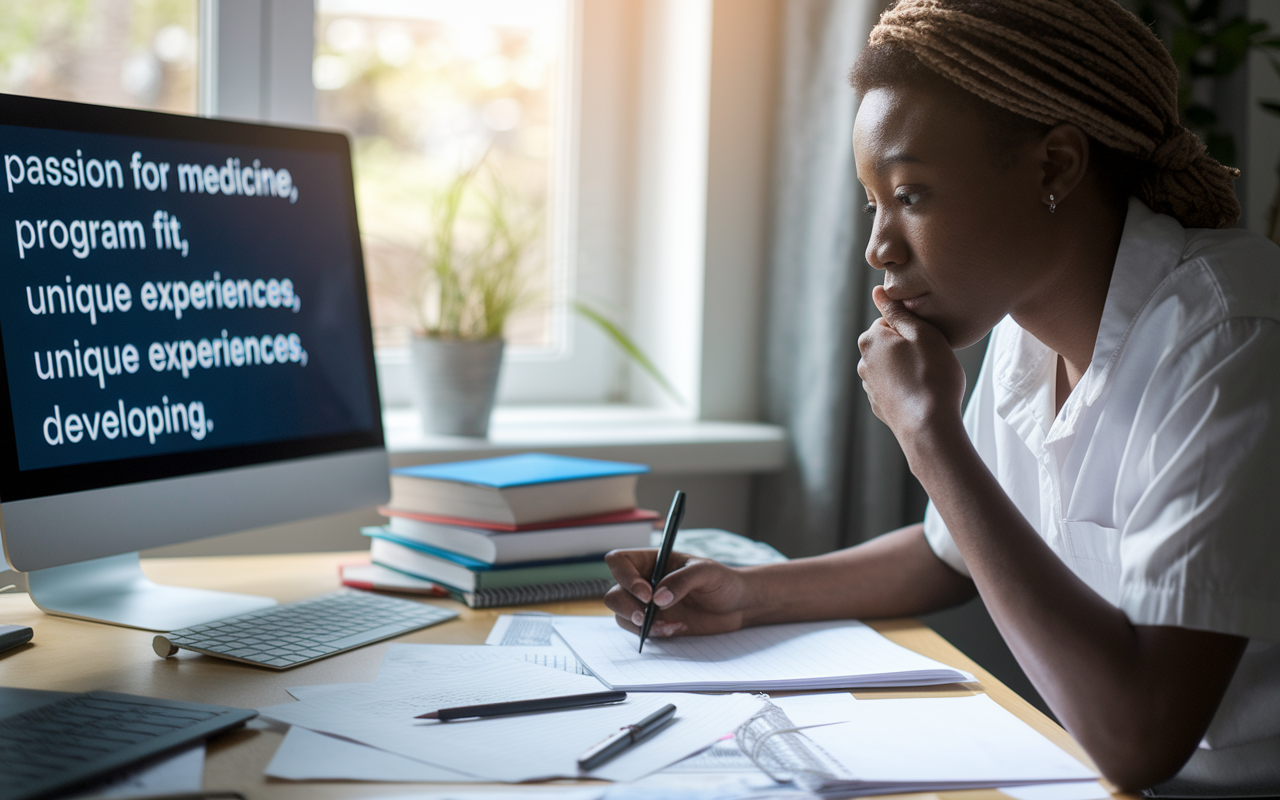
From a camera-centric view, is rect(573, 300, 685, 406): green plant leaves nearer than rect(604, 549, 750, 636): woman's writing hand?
No

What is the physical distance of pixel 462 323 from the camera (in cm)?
174

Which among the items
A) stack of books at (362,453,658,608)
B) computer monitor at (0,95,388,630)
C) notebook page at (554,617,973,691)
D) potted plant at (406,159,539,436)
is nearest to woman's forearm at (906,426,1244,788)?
notebook page at (554,617,973,691)

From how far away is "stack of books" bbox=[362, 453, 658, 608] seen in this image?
116 cm

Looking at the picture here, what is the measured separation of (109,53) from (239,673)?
1.26 m

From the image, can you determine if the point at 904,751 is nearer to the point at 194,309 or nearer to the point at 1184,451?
the point at 1184,451

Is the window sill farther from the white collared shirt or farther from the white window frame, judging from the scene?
the white collared shirt

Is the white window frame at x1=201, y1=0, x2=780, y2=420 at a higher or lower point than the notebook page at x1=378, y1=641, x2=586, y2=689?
higher

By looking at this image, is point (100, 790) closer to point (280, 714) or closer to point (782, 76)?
point (280, 714)

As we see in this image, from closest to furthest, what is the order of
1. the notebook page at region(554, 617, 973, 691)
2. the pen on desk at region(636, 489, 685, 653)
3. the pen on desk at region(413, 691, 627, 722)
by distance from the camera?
the pen on desk at region(413, 691, 627, 722) < the notebook page at region(554, 617, 973, 691) < the pen on desk at region(636, 489, 685, 653)

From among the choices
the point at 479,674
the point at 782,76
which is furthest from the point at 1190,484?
the point at 782,76

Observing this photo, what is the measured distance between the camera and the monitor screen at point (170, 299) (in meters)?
0.96

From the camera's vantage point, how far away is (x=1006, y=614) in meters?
0.78

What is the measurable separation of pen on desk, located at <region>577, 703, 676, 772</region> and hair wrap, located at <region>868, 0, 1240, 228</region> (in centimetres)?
56

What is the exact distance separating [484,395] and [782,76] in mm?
780
